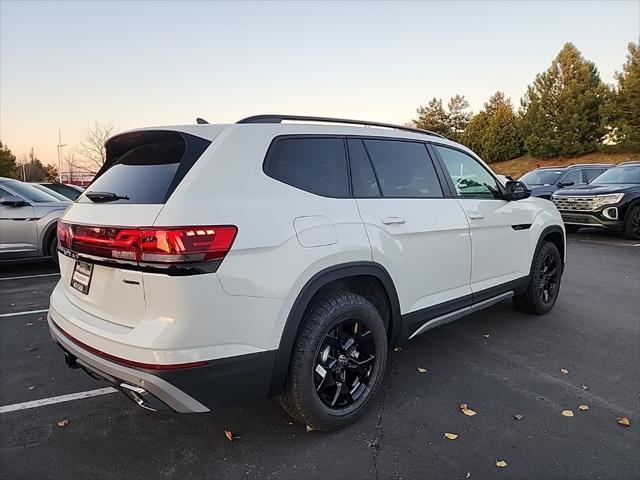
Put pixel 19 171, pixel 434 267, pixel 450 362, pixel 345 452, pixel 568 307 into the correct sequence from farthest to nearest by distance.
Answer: pixel 19 171, pixel 568 307, pixel 450 362, pixel 434 267, pixel 345 452

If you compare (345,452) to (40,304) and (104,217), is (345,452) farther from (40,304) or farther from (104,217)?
(40,304)

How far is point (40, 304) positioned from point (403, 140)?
4.65 m

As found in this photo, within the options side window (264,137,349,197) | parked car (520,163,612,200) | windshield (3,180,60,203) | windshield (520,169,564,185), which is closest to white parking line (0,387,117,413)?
side window (264,137,349,197)

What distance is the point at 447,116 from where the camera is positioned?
49.4 m

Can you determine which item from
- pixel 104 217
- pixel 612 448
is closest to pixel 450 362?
pixel 612 448

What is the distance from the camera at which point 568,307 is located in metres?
5.04

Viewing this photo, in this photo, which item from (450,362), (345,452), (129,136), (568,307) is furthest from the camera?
(568,307)

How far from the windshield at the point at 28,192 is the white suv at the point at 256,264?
206 inches

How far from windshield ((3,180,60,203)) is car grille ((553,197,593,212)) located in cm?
1090

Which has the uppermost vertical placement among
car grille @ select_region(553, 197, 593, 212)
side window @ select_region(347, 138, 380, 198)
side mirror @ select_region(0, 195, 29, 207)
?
side window @ select_region(347, 138, 380, 198)

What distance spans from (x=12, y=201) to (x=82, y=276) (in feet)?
18.6

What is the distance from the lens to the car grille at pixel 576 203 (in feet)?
33.0

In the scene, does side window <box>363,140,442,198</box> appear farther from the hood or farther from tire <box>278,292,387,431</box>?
the hood

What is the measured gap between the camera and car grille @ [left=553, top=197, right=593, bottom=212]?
10.1m
